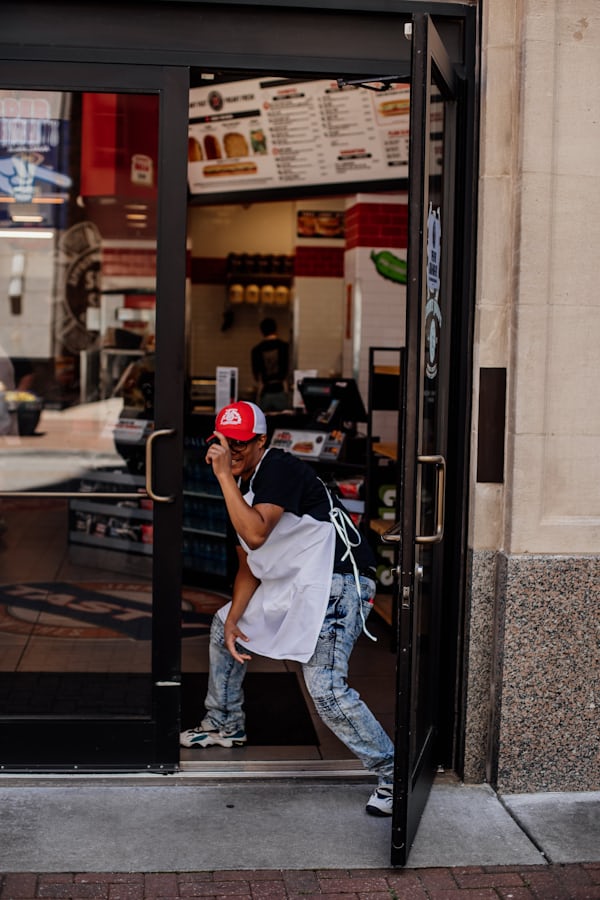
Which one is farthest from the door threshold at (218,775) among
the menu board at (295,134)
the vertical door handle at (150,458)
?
the menu board at (295,134)

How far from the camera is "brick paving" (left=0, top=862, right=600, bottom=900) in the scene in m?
3.56

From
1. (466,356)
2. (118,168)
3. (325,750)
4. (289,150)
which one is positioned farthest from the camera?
(289,150)

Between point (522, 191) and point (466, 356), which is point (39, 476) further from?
point (522, 191)

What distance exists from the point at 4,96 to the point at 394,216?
6.43m

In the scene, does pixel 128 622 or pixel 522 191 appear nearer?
pixel 522 191

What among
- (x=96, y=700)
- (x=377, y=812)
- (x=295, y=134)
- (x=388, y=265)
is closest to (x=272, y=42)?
(x=96, y=700)

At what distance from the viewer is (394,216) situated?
34.6 ft

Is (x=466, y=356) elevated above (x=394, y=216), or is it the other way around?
(x=394, y=216)

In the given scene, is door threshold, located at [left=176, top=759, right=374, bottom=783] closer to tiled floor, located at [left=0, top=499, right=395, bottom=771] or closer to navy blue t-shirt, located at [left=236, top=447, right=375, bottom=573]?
tiled floor, located at [left=0, top=499, right=395, bottom=771]

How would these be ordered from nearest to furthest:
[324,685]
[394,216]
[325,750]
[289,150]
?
[324,685] → [325,750] → [289,150] → [394,216]

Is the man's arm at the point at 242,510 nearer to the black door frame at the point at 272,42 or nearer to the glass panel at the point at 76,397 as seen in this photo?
the black door frame at the point at 272,42

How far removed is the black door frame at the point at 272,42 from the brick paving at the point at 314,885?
1016mm

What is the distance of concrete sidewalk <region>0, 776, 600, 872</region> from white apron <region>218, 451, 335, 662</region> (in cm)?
60

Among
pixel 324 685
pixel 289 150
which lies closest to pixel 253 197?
pixel 289 150
